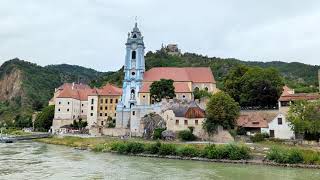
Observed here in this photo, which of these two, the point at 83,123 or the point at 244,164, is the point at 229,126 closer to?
the point at 244,164

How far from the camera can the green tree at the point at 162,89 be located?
5519 cm

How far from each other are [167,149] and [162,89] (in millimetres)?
17411

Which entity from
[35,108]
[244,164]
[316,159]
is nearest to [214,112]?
[244,164]

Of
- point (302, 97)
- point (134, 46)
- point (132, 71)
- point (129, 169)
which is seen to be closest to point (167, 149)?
point (129, 169)

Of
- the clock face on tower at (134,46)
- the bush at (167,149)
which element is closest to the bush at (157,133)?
the bush at (167,149)

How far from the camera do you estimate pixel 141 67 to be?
60.4 m

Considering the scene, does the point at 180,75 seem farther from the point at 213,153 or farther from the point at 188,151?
the point at 213,153

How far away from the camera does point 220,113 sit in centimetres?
4403

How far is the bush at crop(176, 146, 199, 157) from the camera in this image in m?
37.3

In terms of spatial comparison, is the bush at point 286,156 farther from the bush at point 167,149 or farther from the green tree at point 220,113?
the green tree at point 220,113

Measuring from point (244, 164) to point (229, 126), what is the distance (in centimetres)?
1056

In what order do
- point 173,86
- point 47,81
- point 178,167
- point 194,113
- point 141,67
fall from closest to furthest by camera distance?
point 178,167
point 194,113
point 173,86
point 141,67
point 47,81

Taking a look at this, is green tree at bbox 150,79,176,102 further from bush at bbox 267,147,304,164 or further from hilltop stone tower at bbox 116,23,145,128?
bush at bbox 267,147,304,164

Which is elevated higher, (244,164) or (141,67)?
(141,67)
